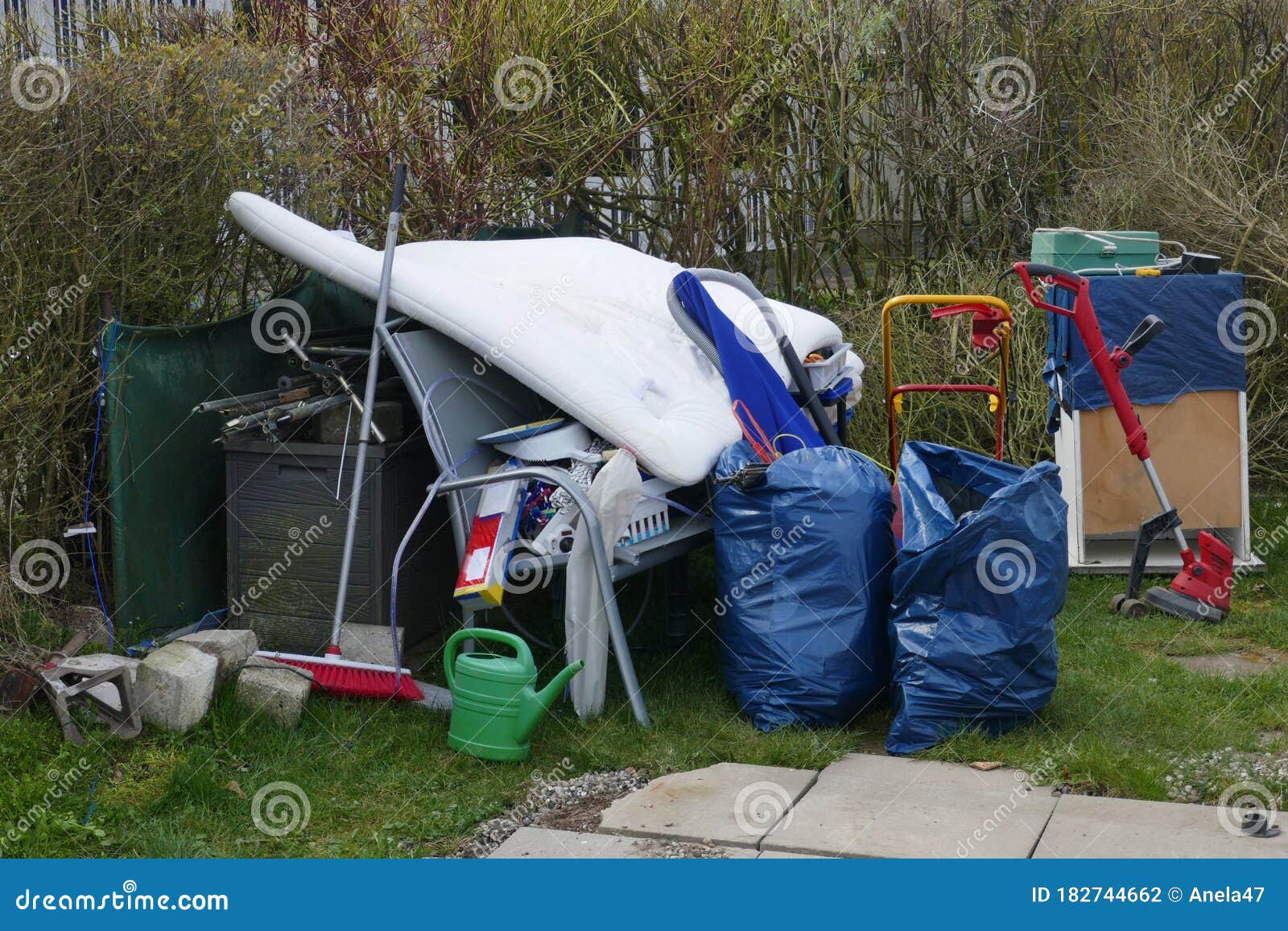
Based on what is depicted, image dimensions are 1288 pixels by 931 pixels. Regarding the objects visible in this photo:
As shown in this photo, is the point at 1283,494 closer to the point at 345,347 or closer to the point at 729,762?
the point at 729,762

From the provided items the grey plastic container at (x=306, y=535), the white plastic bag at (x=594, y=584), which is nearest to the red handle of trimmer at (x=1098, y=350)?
→ the white plastic bag at (x=594, y=584)

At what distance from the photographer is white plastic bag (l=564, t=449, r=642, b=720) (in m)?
4.20

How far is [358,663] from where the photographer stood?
4.41m

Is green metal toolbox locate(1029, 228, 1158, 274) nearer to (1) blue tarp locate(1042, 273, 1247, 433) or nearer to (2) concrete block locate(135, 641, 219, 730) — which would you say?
(1) blue tarp locate(1042, 273, 1247, 433)

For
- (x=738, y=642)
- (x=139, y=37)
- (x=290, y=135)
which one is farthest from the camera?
(x=139, y=37)

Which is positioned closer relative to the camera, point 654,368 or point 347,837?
point 347,837

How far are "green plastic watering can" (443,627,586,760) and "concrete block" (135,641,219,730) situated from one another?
79 centimetres

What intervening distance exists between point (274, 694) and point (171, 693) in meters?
0.31

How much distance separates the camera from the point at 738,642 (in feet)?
14.6

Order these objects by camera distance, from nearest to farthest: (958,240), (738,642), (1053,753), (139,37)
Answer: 1. (1053,753)
2. (738,642)
3. (139,37)
4. (958,240)

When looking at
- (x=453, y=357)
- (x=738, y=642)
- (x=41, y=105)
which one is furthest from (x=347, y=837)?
(x=41, y=105)

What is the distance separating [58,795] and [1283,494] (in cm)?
657

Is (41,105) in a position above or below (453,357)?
above

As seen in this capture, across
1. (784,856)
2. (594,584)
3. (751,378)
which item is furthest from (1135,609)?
(784,856)
